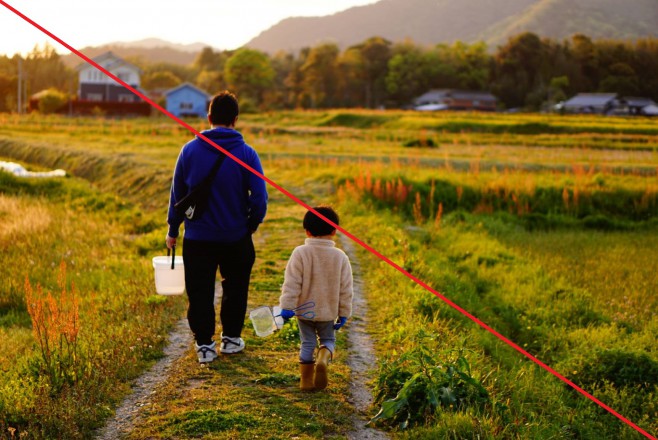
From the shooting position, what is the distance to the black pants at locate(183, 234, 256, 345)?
18.3 feet

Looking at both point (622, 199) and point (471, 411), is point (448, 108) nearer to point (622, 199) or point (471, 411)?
point (622, 199)

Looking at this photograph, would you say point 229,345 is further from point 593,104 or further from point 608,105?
point 608,105

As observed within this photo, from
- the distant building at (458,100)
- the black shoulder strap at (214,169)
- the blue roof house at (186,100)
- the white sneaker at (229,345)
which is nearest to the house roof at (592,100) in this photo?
the distant building at (458,100)

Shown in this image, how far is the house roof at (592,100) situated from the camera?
67188 mm

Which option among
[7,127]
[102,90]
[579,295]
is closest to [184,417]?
[579,295]

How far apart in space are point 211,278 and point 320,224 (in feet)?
3.67

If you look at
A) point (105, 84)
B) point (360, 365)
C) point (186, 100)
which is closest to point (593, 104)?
point (186, 100)

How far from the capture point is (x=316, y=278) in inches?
202

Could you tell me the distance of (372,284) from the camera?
8.97 metres

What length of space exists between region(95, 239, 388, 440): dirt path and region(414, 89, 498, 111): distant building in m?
76.5

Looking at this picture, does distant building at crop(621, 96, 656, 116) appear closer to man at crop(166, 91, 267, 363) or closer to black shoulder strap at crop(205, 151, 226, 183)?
man at crop(166, 91, 267, 363)

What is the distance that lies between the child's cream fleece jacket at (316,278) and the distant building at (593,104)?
219 ft

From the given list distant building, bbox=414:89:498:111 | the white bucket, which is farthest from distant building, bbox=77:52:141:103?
the white bucket

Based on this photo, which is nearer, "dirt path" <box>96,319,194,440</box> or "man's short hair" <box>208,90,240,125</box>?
"dirt path" <box>96,319,194,440</box>
